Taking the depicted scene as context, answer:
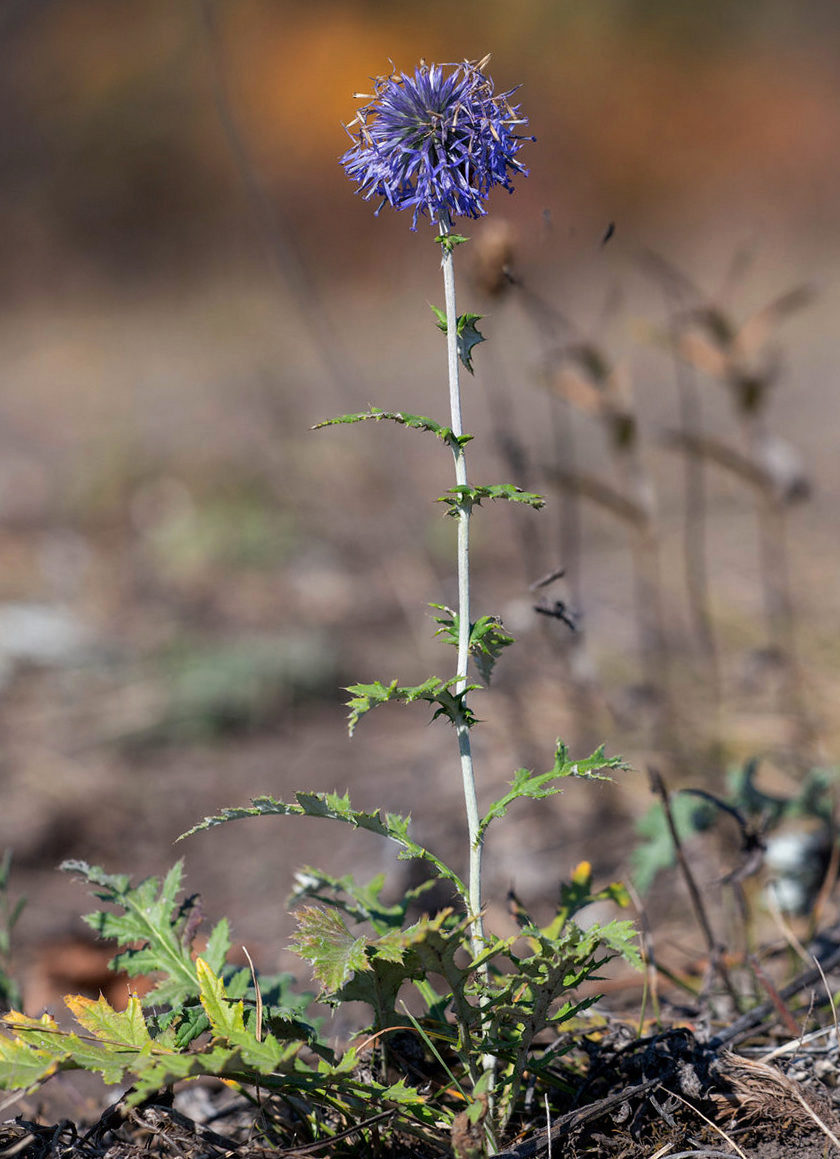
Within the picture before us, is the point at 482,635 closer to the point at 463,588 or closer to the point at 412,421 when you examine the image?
the point at 463,588

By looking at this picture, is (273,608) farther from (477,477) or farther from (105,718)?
(477,477)

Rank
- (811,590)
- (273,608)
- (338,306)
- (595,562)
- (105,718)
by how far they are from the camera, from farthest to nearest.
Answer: (338,306) → (595,562) → (273,608) → (811,590) → (105,718)

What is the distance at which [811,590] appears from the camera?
397cm

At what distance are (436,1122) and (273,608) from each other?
10.7ft

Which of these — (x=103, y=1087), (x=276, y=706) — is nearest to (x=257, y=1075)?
(x=103, y=1087)

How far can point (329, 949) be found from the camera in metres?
1.07

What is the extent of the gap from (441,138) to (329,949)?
0.91m

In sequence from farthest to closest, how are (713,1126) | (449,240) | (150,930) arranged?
(150,930) < (713,1126) < (449,240)

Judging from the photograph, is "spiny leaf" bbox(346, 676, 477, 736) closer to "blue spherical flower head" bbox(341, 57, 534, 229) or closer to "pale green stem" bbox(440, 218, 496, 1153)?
"pale green stem" bbox(440, 218, 496, 1153)

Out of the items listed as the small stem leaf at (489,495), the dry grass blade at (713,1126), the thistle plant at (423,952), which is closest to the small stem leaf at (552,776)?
the thistle plant at (423,952)

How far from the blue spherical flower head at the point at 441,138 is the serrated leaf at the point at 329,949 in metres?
0.80

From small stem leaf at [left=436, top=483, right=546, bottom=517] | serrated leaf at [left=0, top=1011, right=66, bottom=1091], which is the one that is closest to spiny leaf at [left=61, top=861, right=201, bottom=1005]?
serrated leaf at [left=0, top=1011, right=66, bottom=1091]

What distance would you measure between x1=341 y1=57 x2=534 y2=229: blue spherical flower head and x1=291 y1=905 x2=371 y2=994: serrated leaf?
0.80m

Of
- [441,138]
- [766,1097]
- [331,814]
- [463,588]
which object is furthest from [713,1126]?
[441,138]
